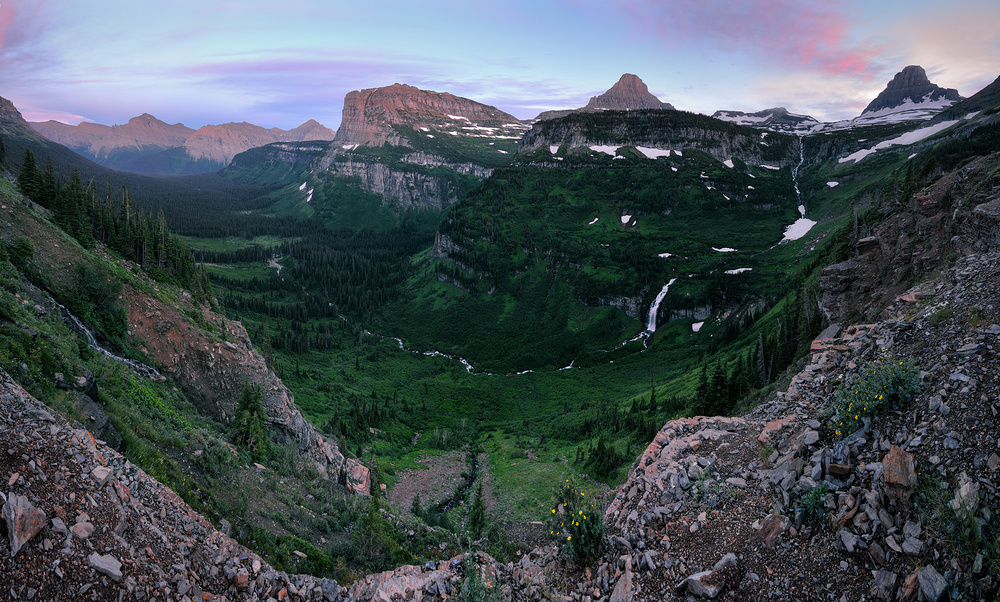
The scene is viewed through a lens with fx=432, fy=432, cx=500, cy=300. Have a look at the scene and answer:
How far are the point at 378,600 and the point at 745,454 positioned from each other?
42.9ft

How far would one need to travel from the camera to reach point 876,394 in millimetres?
11336

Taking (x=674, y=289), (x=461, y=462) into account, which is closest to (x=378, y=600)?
(x=461, y=462)

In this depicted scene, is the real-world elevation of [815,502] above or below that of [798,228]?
below

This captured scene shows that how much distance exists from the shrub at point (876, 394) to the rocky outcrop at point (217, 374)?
29.9 meters

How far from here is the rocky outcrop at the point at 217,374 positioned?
93.7ft

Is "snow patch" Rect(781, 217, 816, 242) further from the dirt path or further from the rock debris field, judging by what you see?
the rock debris field

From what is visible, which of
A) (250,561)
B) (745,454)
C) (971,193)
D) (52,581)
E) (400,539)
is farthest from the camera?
(971,193)

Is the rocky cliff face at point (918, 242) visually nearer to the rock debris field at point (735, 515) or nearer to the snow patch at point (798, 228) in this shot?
the rock debris field at point (735, 515)

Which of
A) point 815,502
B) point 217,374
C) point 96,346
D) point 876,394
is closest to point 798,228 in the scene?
point 876,394

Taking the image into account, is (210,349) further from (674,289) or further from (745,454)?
(674,289)

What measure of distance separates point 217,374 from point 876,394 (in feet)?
117

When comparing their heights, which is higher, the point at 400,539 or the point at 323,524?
the point at 323,524

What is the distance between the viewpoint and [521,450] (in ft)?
214

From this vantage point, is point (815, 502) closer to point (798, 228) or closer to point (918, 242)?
point (918, 242)
